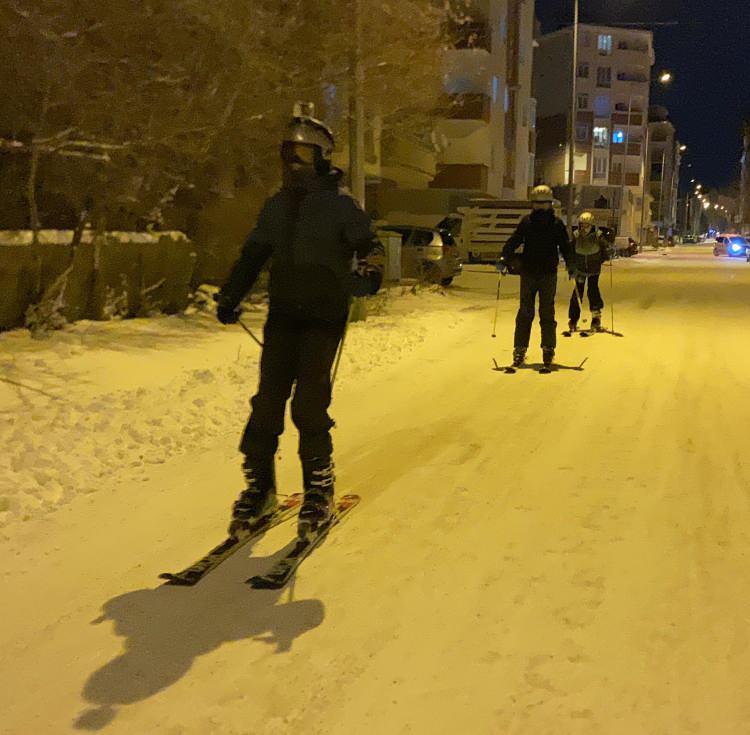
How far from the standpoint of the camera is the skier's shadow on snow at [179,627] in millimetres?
3039

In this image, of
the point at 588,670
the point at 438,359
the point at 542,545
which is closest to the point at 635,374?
the point at 438,359

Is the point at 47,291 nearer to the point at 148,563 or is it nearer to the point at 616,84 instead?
the point at 148,563

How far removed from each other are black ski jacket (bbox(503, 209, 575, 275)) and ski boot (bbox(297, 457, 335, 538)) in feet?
18.6

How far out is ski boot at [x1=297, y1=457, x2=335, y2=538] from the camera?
4340 mm

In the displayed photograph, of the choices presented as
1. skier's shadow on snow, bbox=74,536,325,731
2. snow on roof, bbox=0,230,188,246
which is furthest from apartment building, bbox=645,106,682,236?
skier's shadow on snow, bbox=74,536,325,731

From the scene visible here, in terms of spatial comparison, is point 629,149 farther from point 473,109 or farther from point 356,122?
point 356,122

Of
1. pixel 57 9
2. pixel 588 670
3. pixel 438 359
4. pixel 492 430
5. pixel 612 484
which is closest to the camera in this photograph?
pixel 588 670

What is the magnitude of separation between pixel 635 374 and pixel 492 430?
327 cm

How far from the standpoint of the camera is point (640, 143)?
Result: 85.6m

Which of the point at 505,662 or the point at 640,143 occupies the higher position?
the point at 640,143

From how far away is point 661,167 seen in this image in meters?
117

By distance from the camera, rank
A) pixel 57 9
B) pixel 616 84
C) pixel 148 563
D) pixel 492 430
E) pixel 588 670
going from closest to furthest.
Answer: pixel 588 670 < pixel 148 563 < pixel 492 430 < pixel 57 9 < pixel 616 84

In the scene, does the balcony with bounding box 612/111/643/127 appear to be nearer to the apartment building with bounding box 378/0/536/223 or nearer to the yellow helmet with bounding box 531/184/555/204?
the apartment building with bounding box 378/0/536/223

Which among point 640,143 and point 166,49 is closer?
point 166,49
